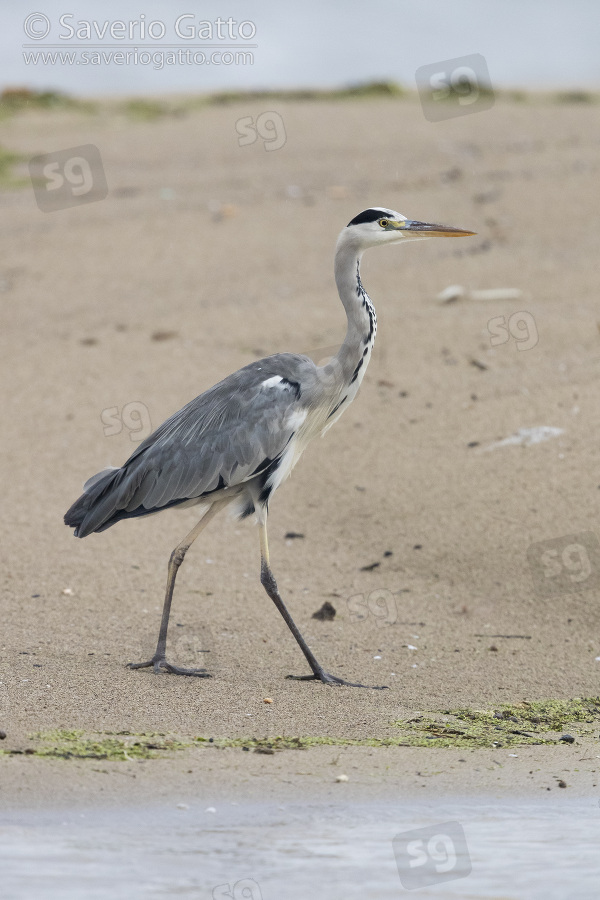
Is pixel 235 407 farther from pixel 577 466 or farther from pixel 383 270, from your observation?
pixel 383 270

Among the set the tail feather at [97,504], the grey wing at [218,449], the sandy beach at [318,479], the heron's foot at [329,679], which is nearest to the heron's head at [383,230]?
the grey wing at [218,449]

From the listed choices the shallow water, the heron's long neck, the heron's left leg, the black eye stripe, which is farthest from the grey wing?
the shallow water

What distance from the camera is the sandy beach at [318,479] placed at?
5656 mm

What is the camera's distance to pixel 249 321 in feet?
43.1

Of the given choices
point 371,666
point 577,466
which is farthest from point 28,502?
point 577,466

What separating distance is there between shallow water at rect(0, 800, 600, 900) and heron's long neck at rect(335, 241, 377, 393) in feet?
9.02

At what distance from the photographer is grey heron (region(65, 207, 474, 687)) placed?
6.75 m

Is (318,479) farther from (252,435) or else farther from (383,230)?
(383,230)

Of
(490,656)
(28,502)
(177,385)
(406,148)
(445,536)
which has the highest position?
(406,148)

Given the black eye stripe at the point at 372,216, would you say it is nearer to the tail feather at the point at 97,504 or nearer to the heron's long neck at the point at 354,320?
the heron's long neck at the point at 354,320

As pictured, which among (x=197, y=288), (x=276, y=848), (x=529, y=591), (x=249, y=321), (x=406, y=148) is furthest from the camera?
(x=406, y=148)

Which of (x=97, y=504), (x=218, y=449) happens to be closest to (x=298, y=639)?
(x=218, y=449)

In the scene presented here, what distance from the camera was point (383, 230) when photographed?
6914 mm

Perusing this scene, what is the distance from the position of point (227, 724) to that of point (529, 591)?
2.80m
